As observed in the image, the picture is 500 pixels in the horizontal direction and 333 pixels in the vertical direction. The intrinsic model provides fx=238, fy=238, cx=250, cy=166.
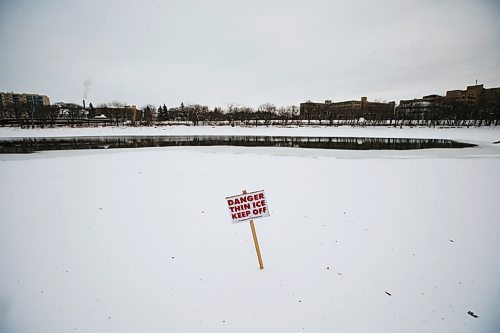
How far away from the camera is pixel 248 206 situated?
398 centimetres

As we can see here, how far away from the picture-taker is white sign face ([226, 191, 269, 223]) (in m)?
3.96

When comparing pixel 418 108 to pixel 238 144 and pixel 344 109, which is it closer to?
pixel 344 109

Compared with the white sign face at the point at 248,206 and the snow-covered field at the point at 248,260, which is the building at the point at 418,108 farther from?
the white sign face at the point at 248,206

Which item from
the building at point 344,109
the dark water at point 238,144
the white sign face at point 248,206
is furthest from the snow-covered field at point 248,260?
the building at point 344,109

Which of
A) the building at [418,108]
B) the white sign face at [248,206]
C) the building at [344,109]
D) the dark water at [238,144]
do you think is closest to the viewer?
the white sign face at [248,206]

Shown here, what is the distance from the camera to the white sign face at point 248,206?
3.96 m

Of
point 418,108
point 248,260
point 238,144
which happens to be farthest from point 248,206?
point 418,108

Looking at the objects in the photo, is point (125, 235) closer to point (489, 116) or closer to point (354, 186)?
point (354, 186)

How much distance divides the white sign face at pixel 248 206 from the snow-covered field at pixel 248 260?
125cm

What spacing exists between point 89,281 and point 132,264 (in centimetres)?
72

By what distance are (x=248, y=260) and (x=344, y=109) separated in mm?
120828

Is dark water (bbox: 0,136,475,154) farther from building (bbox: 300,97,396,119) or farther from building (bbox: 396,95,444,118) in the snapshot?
building (bbox: 396,95,444,118)

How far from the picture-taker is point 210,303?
378 cm

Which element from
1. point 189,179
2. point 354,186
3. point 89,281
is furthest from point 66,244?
point 354,186
